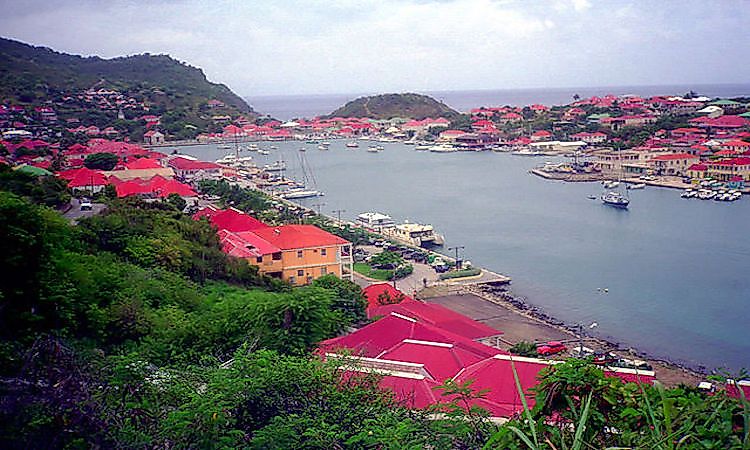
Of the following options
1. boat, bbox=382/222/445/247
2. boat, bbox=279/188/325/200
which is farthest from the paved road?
boat, bbox=279/188/325/200

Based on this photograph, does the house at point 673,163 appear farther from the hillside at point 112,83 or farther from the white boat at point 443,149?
the hillside at point 112,83

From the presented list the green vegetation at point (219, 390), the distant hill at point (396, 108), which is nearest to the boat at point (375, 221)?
the green vegetation at point (219, 390)

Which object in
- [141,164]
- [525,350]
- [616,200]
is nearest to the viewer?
[525,350]

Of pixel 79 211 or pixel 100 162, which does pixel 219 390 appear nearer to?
pixel 79 211

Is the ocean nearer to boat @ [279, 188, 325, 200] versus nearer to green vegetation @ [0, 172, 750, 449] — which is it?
boat @ [279, 188, 325, 200]

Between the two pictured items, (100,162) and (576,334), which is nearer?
Result: (576,334)

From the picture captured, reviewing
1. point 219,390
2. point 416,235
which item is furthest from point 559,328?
point 219,390

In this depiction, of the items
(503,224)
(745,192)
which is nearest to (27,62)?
(503,224)

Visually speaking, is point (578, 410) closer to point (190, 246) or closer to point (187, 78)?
point (190, 246)
